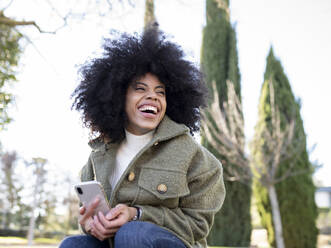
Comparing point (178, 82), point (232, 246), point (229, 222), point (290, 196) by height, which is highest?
point (178, 82)

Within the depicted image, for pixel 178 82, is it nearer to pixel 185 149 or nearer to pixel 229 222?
pixel 185 149

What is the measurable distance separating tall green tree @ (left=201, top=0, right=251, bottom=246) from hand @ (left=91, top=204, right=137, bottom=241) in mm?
7957

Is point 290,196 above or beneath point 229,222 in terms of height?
above

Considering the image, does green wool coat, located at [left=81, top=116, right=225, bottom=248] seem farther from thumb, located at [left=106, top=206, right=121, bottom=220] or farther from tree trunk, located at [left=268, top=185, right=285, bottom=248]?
tree trunk, located at [left=268, top=185, right=285, bottom=248]

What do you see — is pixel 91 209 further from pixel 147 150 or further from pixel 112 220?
pixel 147 150

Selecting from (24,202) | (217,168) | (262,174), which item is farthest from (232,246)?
(24,202)

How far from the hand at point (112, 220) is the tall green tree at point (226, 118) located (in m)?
7.96

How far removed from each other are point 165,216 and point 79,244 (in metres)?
0.45

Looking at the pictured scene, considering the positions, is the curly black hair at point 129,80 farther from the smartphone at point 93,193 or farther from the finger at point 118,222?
the finger at point 118,222

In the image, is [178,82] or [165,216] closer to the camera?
[165,216]

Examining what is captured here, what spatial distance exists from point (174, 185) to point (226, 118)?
30.4 feet

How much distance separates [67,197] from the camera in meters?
18.0

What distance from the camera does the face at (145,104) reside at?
1.93 meters

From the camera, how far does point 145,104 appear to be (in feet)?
6.36
